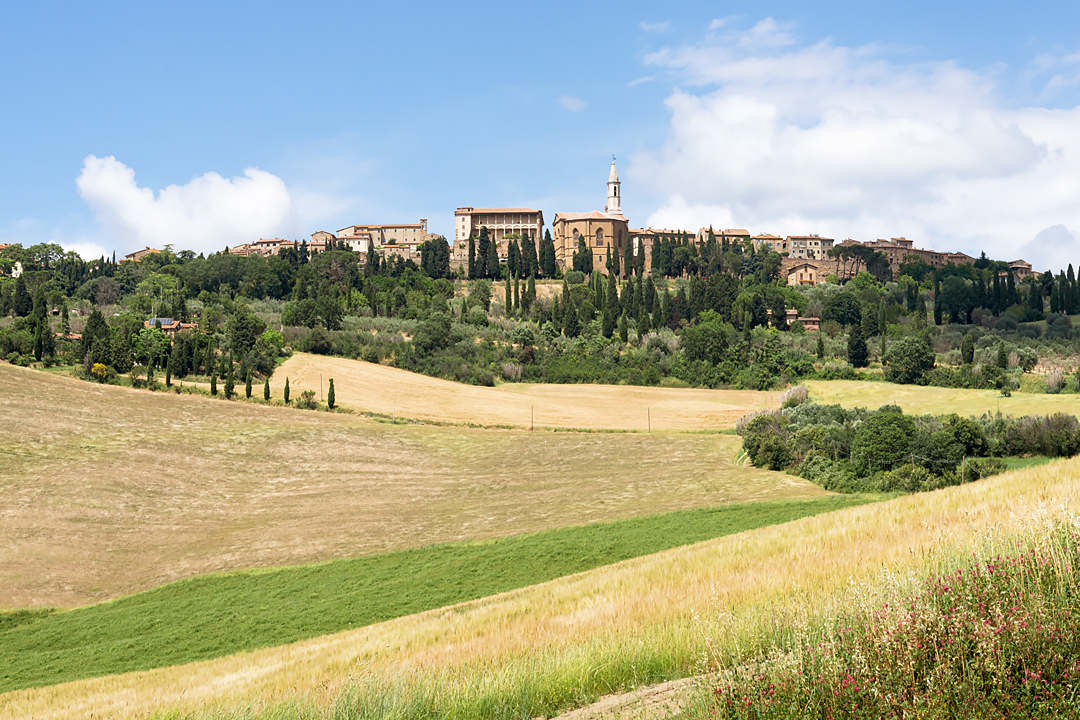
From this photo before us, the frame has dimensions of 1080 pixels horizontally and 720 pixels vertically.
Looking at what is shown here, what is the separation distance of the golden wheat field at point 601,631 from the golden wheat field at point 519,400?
2371 inches

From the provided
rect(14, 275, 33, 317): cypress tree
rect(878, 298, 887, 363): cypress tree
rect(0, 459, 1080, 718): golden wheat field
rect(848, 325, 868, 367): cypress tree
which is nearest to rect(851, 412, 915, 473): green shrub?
rect(0, 459, 1080, 718): golden wheat field

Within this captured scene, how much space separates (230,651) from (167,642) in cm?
314

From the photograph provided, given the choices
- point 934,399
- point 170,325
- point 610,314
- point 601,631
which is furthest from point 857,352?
point 601,631

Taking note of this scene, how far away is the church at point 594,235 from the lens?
173 metres

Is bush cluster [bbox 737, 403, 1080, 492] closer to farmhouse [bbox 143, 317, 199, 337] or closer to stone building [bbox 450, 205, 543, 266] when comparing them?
farmhouse [bbox 143, 317, 199, 337]

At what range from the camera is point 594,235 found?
174 metres

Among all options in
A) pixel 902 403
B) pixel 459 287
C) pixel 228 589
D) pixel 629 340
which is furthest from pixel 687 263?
pixel 228 589

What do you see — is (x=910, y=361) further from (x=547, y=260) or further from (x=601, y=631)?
(x=601, y=631)

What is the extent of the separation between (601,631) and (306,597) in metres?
22.1

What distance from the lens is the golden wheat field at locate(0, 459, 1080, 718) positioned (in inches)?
355

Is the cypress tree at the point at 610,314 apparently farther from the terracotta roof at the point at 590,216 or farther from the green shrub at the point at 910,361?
the terracotta roof at the point at 590,216

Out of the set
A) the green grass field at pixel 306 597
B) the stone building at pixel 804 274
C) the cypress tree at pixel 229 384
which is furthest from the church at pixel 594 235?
the green grass field at pixel 306 597

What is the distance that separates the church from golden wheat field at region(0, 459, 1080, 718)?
154m

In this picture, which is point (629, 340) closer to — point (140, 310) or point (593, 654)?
point (140, 310)
